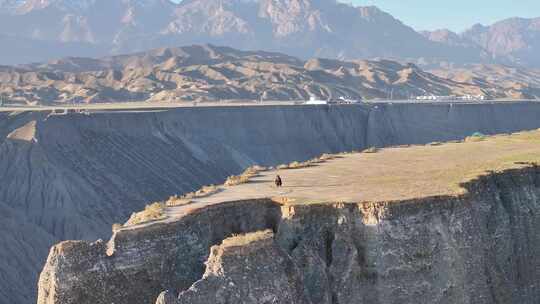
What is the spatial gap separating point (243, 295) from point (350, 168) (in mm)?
16818

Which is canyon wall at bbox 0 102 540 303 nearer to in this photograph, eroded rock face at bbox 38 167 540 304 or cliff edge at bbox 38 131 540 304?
cliff edge at bbox 38 131 540 304

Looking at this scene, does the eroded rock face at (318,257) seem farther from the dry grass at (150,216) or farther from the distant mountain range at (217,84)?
the distant mountain range at (217,84)

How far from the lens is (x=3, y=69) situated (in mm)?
148250

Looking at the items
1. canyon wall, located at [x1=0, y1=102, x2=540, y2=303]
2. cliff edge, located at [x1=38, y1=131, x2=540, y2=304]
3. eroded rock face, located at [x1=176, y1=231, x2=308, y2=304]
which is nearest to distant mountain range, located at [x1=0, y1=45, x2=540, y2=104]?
canyon wall, located at [x1=0, y1=102, x2=540, y2=303]

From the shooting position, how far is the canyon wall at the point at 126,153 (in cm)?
4803

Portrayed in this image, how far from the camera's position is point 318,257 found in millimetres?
22094

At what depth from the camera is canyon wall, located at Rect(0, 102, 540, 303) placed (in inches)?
1891

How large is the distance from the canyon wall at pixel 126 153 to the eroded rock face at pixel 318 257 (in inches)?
781

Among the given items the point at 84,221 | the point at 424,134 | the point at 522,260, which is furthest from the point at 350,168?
the point at 424,134

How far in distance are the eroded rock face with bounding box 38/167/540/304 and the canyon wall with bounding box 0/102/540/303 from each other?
19.8 m

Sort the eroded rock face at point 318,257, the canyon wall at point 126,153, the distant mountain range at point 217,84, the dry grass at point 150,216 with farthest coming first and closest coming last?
the distant mountain range at point 217,84 → the canyon wall at point 126,153 → the dry grass at point 150,216 → the eroded rock face at point 318,257

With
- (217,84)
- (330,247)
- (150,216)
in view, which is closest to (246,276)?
(330,247)

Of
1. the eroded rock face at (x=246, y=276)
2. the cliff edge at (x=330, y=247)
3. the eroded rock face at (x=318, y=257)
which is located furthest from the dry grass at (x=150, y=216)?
the eroded rock face at (x=246, y=276)

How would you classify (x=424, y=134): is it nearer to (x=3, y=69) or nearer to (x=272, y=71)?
(x=272, y=71)
